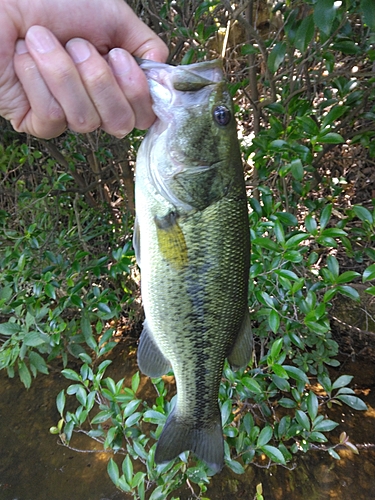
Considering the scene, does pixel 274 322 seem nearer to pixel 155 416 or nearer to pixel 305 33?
pixel 155 416

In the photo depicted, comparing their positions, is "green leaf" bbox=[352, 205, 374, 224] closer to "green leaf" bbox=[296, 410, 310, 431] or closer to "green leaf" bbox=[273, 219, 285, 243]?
"green leaf" bbox=[273, 219, 285, 243]

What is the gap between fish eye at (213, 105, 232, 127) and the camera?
1145 mm

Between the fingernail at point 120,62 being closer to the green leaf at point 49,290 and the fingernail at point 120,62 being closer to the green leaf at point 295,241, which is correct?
the green leaf at point 295,241

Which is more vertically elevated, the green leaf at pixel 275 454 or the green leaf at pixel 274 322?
the green leaf at pixel 274 322

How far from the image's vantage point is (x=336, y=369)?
3.16 meters

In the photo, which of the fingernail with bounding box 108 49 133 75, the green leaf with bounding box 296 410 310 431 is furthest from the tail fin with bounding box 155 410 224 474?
the fingernail with bounding box 108 49 133 75

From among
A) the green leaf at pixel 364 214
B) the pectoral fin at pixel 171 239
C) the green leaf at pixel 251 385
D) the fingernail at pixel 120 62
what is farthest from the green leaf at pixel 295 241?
the fingernail at pixel 120 62

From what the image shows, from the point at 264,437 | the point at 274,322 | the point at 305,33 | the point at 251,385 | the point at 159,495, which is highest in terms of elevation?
the point at 305,33

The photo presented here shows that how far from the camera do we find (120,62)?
0.97m

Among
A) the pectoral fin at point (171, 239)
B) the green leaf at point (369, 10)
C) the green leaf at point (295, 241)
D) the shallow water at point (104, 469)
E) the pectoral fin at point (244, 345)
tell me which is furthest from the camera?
the shallow water at point (104, 469)

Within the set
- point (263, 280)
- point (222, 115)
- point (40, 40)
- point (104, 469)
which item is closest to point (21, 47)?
point (40, 40)

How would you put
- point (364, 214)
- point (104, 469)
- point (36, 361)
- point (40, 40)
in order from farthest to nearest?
point (104, 469), point (36, 361), point (364, 214), point (40, 40)

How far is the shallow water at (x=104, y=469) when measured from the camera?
96.2 inches

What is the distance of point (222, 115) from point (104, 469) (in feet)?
8.97
